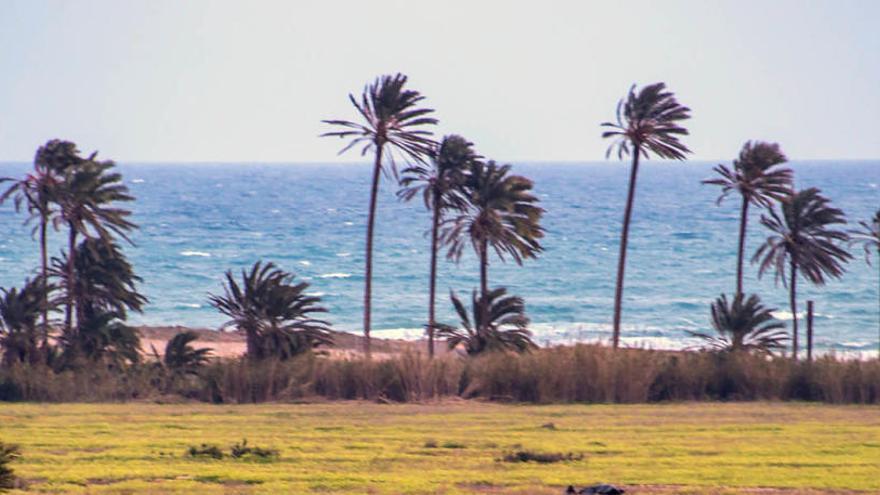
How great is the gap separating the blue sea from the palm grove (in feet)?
35.9

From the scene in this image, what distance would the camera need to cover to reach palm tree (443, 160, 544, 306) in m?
35.1

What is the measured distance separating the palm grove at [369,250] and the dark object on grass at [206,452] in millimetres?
9615

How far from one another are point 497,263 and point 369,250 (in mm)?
74829

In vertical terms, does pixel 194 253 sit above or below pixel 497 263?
below

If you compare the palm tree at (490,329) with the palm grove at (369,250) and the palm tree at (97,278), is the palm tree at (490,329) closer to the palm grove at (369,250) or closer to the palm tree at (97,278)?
the palm grove at (369,250)

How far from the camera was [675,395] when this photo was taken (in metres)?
25.4

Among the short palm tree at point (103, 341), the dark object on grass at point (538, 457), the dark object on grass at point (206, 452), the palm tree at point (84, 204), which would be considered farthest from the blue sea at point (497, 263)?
the dark object on grass at point (206, 452)

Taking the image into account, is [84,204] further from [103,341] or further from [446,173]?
[446,173]

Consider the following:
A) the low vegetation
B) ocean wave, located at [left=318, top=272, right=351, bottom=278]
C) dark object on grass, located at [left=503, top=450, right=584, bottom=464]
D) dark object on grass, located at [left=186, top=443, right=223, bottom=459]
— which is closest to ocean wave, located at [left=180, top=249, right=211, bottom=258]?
ocean wave, located at [left=318, top=272, right=351, bottom=278]

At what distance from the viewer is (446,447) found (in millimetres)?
17922

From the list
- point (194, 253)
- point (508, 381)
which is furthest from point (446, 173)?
point (194, 253)

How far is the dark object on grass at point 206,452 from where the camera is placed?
16908 millimetres

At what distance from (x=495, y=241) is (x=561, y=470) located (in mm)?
19646

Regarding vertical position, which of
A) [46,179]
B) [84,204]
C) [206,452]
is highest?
[46,179]
